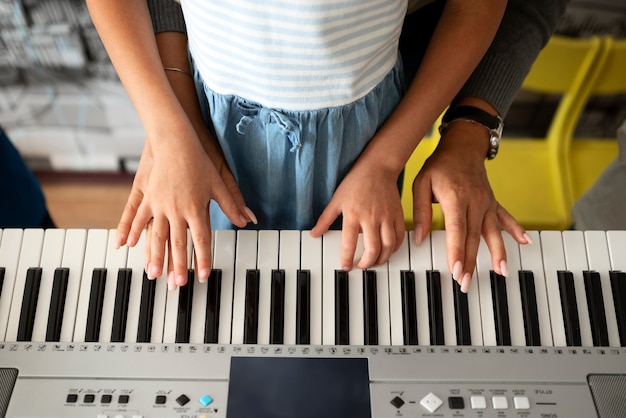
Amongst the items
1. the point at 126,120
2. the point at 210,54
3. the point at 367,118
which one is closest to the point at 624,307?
the point at 367,118

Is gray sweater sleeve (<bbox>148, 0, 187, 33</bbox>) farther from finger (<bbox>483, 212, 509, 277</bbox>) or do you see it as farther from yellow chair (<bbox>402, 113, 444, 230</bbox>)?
yellow chair (<bbox>402, 113, 444, 230</bbox>)

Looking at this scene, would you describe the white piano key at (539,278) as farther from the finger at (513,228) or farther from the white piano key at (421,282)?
the white piano key at (421,282)

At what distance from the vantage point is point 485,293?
0.79 m

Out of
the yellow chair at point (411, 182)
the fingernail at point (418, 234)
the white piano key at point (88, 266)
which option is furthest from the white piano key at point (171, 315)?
the yellow chair at point (411, 182)

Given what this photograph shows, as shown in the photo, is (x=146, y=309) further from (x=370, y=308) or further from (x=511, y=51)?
(x=511, y=51)

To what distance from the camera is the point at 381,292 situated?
78cm

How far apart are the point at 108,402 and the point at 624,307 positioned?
2.33ft

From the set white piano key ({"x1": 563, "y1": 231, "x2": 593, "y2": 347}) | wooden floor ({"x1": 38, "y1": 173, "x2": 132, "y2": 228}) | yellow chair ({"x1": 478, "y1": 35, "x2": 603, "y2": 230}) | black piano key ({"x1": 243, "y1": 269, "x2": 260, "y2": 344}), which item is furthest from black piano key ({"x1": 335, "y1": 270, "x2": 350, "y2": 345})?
wooden floor ({"x1": 38, "y1": 173, "x2": 132, "y2": 228})

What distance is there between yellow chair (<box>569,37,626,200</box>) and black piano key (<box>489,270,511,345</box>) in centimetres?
Result: 96

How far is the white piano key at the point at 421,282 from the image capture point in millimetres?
764

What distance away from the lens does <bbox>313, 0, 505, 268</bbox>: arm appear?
0.78 metres

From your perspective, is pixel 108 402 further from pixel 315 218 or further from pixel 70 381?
pixel 315 218

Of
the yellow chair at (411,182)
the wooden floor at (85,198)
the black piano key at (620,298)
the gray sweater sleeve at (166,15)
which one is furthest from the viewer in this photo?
the wooden floor at (85,198)

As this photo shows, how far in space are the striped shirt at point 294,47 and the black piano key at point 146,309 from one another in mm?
288
